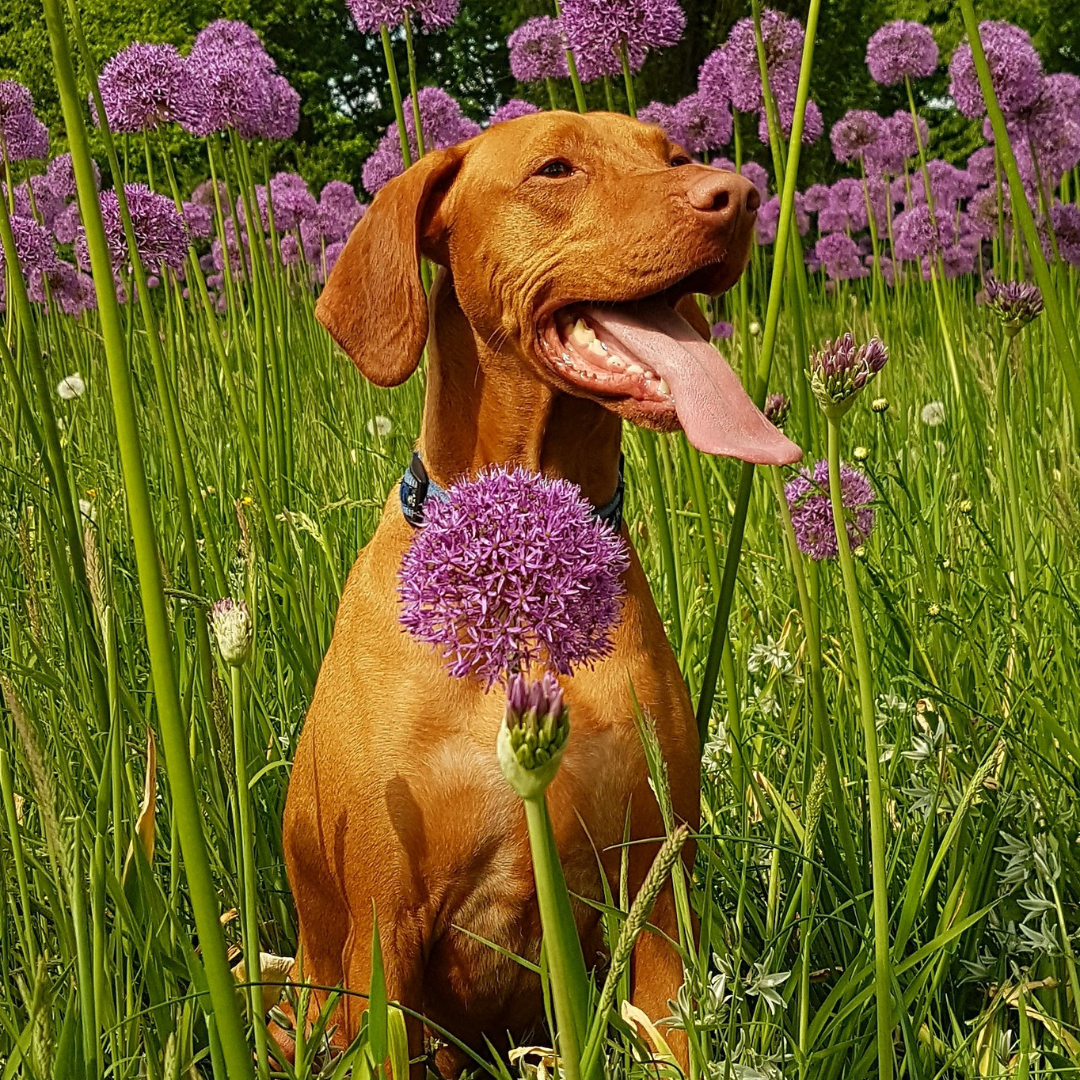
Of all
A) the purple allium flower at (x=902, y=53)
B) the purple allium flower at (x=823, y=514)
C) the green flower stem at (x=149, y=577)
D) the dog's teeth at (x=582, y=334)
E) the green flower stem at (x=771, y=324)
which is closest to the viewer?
the green flower stem at (x=149, y=577)

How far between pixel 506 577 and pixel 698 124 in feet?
9.83

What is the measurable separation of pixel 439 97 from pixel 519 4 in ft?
53.1

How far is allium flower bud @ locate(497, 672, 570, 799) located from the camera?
74cm

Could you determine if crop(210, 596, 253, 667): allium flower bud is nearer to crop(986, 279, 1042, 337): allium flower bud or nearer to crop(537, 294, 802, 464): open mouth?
crop(537, 294, 802, 464): open mouth

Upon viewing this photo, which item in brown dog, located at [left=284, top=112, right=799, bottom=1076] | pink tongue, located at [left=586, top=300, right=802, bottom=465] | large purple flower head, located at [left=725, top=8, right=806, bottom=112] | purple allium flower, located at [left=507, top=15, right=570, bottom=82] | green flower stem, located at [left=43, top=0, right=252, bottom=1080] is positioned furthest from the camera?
purple allium flower, located at [left=507, top=15, right=570, bottom=82]

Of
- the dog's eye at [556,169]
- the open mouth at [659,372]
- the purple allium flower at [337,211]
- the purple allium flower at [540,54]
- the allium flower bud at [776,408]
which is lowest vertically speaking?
the purple allium flower at [337,211]

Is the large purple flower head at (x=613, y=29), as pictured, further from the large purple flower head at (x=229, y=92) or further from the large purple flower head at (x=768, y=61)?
the large purple flower head at (x=229, y=92)

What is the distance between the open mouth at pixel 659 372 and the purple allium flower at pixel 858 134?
4072 mm

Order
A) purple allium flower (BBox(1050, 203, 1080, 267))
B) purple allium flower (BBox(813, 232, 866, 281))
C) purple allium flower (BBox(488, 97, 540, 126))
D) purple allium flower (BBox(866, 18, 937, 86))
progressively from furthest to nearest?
purple allium flower (BBox(813, 232, 866, 281)) < purple allium flower (BBox(866, 18, 937, 86)) < purple allium flower (BBox(1050, 203, 1080, 267)) < purple allium flower (BBox(488, 97, 540, 126))

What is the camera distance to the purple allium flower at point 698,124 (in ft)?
11.8

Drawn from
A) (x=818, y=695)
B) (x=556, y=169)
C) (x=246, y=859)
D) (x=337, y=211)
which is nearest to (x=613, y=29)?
(x=556, y=169)

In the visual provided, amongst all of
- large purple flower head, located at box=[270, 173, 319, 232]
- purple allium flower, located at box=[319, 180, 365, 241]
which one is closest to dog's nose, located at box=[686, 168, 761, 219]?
large purple flower head, located at box=[270, 173, 319, 232]

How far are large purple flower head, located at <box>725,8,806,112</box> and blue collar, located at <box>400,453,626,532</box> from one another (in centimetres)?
137

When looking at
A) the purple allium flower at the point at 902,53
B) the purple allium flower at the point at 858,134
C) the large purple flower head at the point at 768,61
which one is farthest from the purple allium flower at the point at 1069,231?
the large purple flower head at the point at 768,61
